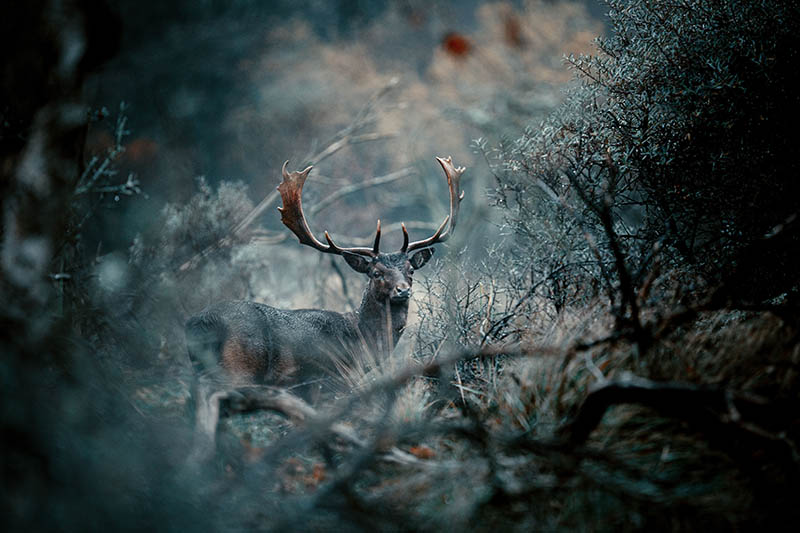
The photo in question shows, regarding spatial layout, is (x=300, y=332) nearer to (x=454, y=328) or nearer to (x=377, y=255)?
(x=377, y=255)

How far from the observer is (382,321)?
475 cm

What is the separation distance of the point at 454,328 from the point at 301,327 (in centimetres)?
134

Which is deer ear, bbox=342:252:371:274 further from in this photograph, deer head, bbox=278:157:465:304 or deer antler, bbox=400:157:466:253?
deer antler, bbox=400:157:466:253

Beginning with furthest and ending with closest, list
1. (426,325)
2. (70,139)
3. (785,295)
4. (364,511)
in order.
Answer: (426,325), (785,295), (70,139), (364,511)

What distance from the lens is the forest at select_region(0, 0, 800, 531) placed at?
221 cm

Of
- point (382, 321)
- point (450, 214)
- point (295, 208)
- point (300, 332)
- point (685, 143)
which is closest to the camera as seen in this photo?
point (685, 143)

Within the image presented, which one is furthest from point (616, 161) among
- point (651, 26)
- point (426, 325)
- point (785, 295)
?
point (426, 325)

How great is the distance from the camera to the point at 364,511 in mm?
2088

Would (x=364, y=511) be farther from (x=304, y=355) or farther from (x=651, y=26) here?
(x=651, y=26)

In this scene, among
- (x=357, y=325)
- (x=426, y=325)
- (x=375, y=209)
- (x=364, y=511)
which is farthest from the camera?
(x=375, y=209)

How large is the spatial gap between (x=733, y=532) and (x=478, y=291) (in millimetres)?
3424

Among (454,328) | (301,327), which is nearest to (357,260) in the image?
(301,327)

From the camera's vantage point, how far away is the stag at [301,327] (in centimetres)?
407

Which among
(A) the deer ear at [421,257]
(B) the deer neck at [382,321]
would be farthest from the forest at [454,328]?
(A) the deer ear at [421,257]
